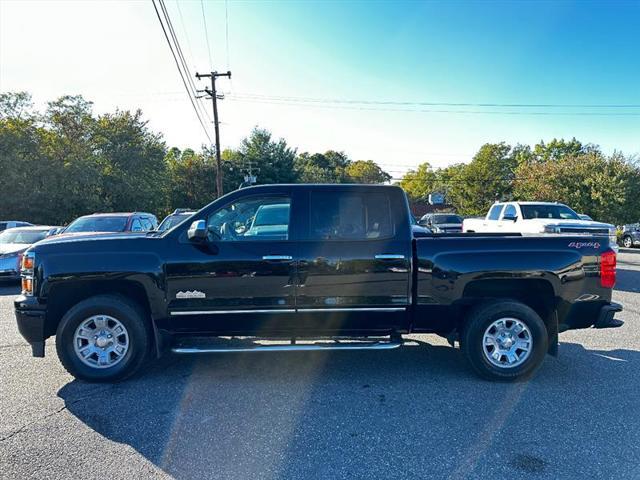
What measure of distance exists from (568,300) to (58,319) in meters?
5.28

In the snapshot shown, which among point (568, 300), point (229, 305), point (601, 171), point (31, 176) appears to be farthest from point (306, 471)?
point (601, 171)

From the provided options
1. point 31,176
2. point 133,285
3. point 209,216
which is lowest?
point 133,285

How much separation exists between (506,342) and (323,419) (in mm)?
2090

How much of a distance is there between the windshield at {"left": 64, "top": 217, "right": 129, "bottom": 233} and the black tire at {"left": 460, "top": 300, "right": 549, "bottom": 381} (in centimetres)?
903

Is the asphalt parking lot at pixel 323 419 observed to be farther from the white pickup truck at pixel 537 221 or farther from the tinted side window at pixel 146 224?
the white pickup truck at pixel 537 221

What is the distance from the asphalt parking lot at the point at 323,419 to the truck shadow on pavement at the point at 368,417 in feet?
0.04

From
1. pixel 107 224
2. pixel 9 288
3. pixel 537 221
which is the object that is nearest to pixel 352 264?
pixel 107 224

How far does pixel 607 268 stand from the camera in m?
4.28

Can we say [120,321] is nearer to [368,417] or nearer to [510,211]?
[368,417]

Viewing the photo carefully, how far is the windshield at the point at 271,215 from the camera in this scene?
174 inches

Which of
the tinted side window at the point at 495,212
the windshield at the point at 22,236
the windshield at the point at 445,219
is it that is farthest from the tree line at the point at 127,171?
the tinted side window at the point at 495,212

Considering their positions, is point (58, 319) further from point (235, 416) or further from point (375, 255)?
point (375, 255)

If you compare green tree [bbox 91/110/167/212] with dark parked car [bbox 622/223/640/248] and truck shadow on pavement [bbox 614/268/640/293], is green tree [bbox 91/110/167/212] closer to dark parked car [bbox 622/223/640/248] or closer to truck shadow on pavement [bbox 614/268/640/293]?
truck shadow on pavement [bbox 614/268/640/293]

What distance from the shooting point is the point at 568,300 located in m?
4.31
